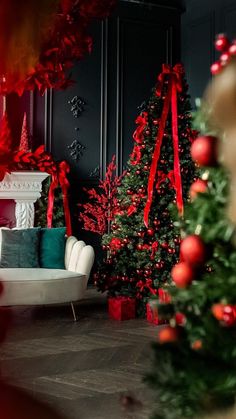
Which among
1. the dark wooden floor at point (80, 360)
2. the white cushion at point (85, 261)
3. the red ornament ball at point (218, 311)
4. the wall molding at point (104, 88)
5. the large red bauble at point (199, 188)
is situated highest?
the wall molding at point (104, 88)

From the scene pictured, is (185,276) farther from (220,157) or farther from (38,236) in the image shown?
(38,236)

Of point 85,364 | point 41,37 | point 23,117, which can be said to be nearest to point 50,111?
point 23,117

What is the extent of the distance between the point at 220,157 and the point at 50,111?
6.35 m

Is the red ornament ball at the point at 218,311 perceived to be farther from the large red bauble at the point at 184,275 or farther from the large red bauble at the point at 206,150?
the large red bauble at the point at 206,150

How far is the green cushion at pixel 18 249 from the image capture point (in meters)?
5.25

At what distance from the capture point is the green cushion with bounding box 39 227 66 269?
17.6 feet

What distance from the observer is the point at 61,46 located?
227 cm

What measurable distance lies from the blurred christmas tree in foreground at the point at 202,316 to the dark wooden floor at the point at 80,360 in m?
0.99

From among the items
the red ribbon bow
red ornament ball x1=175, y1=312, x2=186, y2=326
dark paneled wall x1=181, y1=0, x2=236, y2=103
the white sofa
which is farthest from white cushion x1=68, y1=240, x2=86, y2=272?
red ornament ball x1=175, y1=312, x2=186, y2=326

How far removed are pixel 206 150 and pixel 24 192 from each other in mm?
5863

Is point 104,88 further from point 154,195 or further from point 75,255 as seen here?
point 75,255

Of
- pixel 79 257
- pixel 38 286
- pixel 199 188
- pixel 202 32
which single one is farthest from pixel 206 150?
pixel 202 32

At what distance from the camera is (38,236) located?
5.39 metres

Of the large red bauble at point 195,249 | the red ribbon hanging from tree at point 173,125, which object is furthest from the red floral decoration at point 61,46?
the red ribbon hanging from tree at point 173,125
